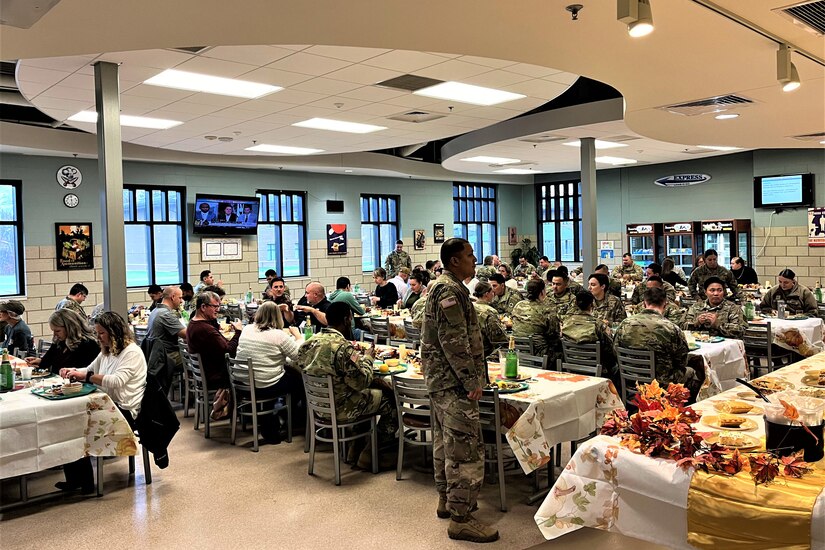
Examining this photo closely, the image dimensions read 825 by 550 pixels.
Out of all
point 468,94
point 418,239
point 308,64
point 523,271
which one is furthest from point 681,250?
point 308,64

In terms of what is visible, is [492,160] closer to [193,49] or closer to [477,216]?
[477,216]

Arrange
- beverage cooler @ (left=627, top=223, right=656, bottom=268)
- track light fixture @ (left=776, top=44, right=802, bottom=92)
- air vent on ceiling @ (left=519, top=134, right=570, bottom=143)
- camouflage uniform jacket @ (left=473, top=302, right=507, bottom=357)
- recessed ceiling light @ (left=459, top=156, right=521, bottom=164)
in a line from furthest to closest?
1. beverage cooler @ (left=627, top=223, right=656, bottom=268)
2. recessed ceiling light @ (left=459, top=156, right=521, bottom=164)
3. air vent on ceiling @ (left=519, top=134, right=570, bottom=143)
4. camouflage uniform jacket @ (left=473, top=302, right=507, bottom=357)
5. track light fixture @ (left=776, top=44, right=802, bottom=92)

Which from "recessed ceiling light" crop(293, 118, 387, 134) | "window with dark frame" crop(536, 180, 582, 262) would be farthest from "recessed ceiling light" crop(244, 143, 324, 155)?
"window with dark frame" crop(536, 180, 582, 262)

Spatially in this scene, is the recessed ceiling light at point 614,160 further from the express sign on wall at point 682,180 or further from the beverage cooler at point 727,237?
the beverage cooler at point 727,237

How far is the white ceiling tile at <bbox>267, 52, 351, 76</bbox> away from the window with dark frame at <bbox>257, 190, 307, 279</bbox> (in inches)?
318

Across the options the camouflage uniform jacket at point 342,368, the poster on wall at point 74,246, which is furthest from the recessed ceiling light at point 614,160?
the camouflage uniform jacket at point 342,368

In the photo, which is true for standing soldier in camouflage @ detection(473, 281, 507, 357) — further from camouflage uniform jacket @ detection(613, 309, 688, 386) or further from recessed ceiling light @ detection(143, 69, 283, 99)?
recessed ceiling light @ detection(143, 69, 283, 99)

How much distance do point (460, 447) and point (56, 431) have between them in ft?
8.56

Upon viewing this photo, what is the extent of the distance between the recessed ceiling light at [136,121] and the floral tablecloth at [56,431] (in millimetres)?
4365

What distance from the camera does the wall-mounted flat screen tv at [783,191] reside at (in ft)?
41.4

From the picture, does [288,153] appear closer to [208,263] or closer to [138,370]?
[208,263]

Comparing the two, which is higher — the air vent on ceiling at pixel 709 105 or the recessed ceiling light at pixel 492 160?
the recessed ceiling light at pixel 492 160

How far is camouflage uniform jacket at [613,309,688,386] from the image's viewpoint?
196 inches

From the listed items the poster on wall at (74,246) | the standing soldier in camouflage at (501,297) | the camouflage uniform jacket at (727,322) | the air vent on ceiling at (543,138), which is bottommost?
the camouflage uniform jacket at (727,322)
